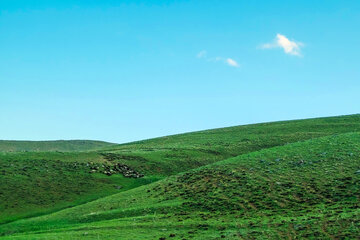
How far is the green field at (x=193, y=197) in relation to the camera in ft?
103

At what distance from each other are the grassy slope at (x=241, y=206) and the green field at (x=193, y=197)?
0.09 meters

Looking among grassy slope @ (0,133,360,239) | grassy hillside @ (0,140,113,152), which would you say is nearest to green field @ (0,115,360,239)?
grassy slope @ (0,133,360,239)

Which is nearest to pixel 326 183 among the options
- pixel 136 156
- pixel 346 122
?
pixel 136 156

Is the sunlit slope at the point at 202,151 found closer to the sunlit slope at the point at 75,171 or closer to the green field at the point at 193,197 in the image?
the sunlit slope at the point at 75,171

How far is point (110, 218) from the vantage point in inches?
1547

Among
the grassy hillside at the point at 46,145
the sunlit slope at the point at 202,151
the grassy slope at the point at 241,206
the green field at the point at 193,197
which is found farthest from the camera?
the grassy hillside at the point at 46,145

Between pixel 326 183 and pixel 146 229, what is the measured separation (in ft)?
60.0

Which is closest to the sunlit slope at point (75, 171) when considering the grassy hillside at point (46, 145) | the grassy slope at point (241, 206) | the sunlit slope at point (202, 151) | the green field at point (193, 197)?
the sunlit slope at point (202, 151)

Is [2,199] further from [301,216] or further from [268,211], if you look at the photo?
[301,216]

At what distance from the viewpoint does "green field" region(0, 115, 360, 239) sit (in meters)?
31.3

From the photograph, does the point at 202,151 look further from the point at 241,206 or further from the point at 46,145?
the point at 46,145

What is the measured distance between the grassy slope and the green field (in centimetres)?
9

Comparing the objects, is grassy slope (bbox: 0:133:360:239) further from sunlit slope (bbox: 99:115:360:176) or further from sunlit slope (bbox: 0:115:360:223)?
sunlit slope (bbox: 99:115:360:176)

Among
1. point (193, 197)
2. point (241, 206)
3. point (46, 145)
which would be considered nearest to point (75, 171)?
Result: point (193, 197)
